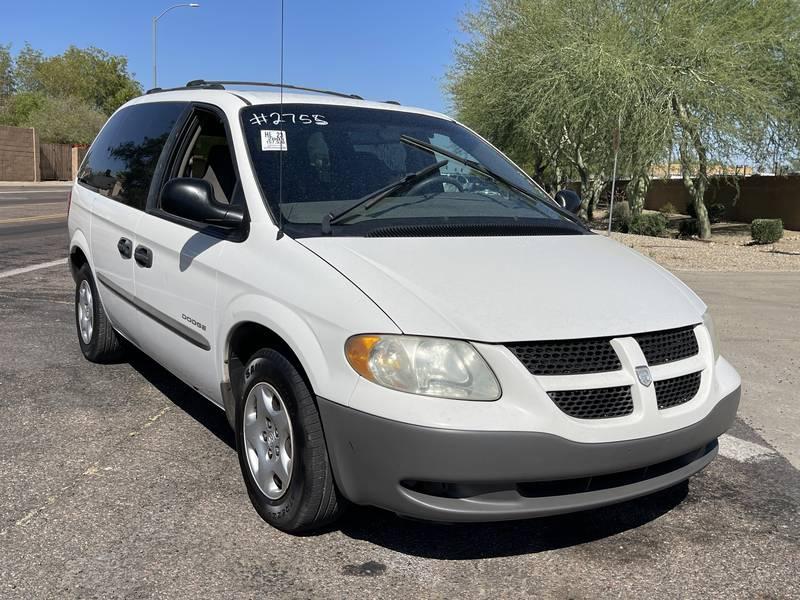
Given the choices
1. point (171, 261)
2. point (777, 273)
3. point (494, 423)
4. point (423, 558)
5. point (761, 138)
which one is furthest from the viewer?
point (761, 138)

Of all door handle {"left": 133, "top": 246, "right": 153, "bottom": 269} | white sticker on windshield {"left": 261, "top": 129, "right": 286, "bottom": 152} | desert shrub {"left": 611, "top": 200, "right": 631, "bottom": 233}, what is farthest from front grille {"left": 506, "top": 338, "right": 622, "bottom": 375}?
desert shrub {"left": 611, "top": 200, "right": 631, "bottom": 233}

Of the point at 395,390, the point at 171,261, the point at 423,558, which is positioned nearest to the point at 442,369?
the point at 395,390

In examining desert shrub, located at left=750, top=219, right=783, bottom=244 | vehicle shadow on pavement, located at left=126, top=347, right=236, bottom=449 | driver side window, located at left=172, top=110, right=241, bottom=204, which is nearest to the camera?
driver side window, located at left=172, top=110, right=241, bottom=204

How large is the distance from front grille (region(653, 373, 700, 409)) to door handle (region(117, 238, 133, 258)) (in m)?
2.98

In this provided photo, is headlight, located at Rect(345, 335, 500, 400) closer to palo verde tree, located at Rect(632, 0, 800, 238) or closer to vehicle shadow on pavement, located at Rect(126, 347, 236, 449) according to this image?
vehicle shadow on pavement, located at Rect(126, 347, 236, 449)

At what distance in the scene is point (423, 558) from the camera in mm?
3105

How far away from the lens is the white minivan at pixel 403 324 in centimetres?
271

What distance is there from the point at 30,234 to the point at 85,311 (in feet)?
33.2

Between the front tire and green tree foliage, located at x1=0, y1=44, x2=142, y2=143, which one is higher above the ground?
green tree foliage, located at x1=0, y1=44, x2=142, y2=143

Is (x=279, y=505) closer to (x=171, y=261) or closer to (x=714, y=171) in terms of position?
(x=171, y=261)

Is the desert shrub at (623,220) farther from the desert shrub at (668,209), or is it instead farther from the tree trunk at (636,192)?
the desert shrub at (668,209)

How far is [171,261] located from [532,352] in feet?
6.74

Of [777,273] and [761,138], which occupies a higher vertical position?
[761,138]

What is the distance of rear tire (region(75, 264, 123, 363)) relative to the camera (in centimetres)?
544
